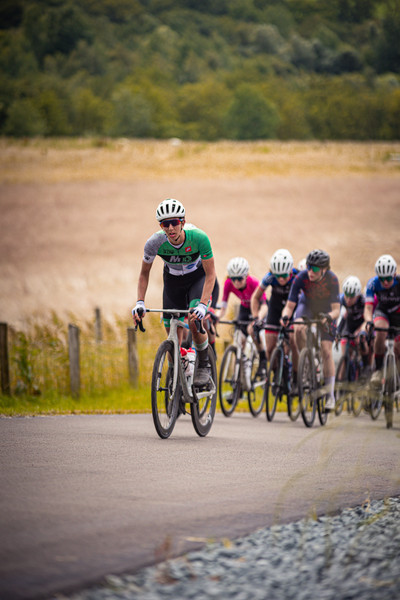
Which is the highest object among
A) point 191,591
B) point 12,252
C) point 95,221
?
point 95,221

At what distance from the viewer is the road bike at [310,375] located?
34.8 feet

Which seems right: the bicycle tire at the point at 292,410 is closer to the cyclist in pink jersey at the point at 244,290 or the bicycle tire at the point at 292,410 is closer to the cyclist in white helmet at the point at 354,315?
the cyclist in pink jersey at the point at 244,290

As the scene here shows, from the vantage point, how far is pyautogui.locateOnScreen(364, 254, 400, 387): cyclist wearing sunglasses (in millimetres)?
11648

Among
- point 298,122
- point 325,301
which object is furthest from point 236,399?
point 298,122

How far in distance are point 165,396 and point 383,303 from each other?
5233mm

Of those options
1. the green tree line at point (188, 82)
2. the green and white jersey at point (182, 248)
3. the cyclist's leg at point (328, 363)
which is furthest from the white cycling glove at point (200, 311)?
the green tree line at point (188, 82)

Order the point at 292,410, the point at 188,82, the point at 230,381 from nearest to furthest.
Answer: the point at 292,410 → the point at 230,381 → the point at 188,82

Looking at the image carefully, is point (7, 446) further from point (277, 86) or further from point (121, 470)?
point (277, 86)

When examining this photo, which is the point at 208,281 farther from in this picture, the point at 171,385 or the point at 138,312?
the point at 171,385

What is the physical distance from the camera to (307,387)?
10.8 metres

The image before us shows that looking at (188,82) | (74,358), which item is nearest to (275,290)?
(74,358)

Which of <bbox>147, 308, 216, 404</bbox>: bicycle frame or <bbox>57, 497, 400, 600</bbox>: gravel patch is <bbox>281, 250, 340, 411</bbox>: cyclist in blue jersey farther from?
<bbox>57, 497, 400, 600</bbox>: gravel patch

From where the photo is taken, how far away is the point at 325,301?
1123 cm

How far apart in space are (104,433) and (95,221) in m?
38.7
